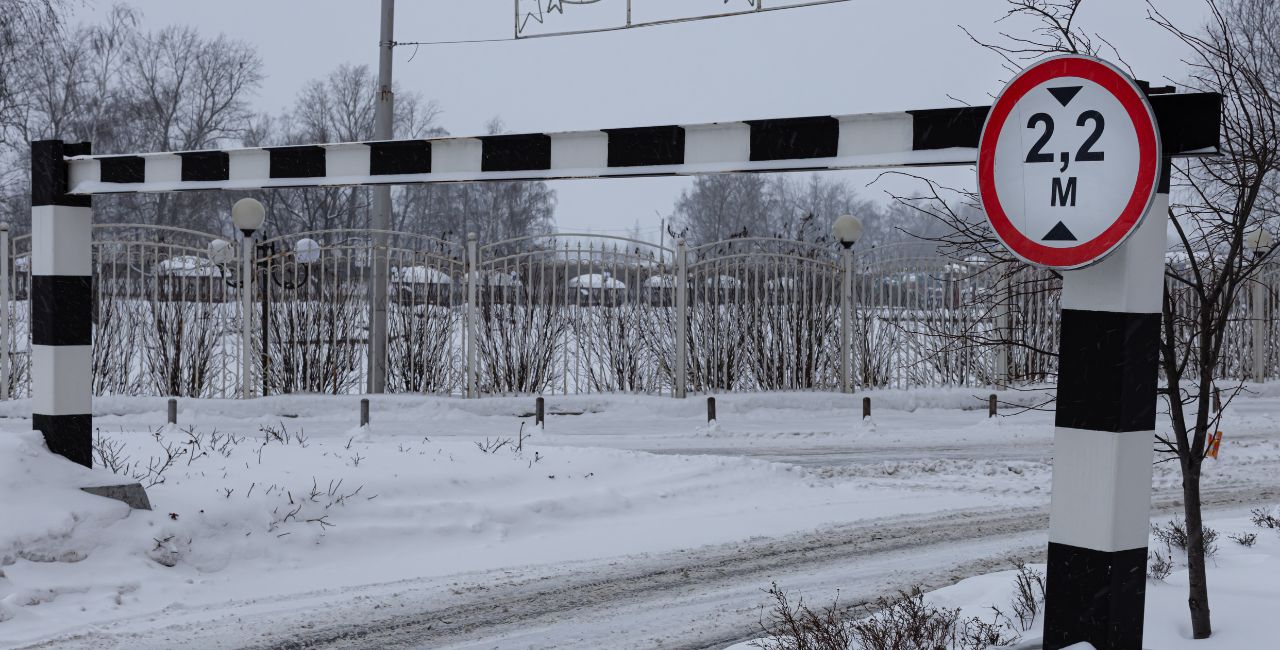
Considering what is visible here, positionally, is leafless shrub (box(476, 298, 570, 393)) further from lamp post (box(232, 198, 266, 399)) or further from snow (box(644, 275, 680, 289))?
lamp post (box(232, 198, 266, 399))

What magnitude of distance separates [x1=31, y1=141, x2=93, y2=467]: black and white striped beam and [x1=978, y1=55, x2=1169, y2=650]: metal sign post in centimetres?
516

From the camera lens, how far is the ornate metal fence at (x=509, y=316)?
15.9m

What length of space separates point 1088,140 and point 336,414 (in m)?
13.9

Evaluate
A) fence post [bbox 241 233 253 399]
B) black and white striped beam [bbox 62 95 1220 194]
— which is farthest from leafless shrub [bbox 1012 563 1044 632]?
fence post [bbox 241 233 253 399]

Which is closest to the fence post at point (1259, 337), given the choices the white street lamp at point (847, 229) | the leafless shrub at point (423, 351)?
the white street lamp at point (847, 229)

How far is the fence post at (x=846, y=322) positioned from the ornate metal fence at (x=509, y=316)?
0.20ft

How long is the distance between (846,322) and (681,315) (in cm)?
267

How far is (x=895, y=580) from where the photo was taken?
644 cm

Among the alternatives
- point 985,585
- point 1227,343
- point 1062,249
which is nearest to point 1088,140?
point 1062,249

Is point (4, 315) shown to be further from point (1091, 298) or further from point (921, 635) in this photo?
point (1091, 298)

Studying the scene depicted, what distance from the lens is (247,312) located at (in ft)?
51.5

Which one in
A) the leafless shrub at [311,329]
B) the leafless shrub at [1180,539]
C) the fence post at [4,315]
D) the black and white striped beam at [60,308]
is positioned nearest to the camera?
the leafless shrub at [1180,539]

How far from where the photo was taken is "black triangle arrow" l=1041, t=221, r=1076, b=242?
10.7 feet

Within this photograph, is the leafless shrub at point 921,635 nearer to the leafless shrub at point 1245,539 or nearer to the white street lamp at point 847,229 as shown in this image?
the leafless shrub at point 1245,539
